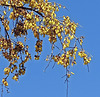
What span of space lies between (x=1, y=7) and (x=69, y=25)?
133 centimetres

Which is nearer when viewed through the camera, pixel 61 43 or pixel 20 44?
pixel 61 43

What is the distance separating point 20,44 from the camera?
762 centimetres

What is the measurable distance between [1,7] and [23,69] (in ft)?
4.12

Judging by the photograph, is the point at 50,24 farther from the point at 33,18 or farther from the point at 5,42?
the point at 5,42

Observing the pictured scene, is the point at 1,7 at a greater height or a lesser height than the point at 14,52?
greater

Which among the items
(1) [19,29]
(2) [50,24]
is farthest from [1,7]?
(2) [50,24]

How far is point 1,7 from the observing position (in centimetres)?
748

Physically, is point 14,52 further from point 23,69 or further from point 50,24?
point 50,24

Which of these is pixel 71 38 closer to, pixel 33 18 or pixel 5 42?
pixel 33 18

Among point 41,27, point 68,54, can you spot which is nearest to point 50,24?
point 41,27

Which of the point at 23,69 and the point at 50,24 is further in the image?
the point at 23,69

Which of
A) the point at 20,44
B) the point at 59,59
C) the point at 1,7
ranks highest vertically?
the point at 1,7

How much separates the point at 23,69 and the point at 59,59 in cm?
95

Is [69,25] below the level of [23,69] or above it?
above
